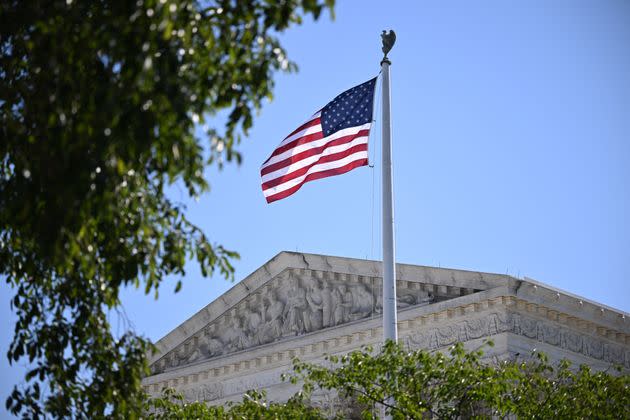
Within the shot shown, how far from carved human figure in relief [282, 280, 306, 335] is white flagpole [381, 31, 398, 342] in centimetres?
1381

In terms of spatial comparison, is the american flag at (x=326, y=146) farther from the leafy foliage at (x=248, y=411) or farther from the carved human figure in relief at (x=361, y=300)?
the carved human figure in relief at (x=361, y=300)

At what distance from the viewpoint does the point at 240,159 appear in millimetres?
9594

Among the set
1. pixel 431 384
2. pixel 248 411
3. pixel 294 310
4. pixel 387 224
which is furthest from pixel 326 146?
pixel 294 310

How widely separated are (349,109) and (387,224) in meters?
2.51

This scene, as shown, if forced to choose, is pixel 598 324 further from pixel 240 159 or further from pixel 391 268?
pixel 240 159

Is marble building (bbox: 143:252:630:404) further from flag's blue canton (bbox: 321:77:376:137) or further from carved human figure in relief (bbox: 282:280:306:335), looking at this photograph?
flag's blue canton (bbox: 321:77:376:137)

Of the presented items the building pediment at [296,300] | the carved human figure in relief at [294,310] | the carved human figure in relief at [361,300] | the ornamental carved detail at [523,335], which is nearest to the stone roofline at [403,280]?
the building pediment at [296,300]

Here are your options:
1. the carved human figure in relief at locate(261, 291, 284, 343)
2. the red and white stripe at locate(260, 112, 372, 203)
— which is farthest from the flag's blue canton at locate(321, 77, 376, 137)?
the carved human figure in relief at locate(261, 291, 284, 343)

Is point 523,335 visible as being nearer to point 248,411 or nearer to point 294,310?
point 294,310

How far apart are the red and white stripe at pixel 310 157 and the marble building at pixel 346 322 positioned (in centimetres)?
588

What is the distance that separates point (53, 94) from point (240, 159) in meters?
1.68

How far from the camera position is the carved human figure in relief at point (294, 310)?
34.2 metres

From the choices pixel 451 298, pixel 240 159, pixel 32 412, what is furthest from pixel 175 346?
pixel 240 159

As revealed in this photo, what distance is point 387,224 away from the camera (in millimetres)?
20344
